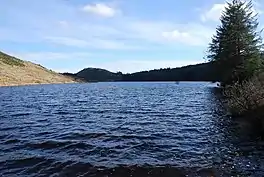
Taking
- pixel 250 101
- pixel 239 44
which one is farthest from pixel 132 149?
pixel 239 44

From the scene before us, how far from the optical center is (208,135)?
22297 millimetres

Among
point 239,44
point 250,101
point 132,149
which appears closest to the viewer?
point 132,149

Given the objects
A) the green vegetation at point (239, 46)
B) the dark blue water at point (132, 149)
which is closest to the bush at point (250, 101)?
the dark blue water at point (132, 149)

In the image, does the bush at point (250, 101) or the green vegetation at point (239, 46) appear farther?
the green vegetation at point (239, 46)

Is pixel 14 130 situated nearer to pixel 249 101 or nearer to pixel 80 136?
pixel 80 136

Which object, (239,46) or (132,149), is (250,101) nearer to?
(132,149)

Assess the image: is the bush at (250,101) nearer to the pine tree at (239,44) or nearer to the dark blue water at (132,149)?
the dark blue water at (132,149)

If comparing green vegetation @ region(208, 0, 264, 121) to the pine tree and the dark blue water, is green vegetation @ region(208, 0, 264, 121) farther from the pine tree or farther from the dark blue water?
the dark blue water

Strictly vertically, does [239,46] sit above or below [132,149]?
above

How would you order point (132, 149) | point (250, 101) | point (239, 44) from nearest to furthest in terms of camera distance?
point (132, 149)
point (250, 101)
point (239, 44)

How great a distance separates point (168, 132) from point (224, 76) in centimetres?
3949

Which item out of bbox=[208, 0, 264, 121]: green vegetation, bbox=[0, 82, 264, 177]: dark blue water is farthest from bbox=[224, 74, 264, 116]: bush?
bbox=[208, 0, 264, 121]: green vegetation

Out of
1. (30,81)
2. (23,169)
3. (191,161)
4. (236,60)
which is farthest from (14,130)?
(30,81)

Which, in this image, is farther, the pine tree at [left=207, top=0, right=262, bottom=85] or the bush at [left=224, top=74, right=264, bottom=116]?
the pine tree at [left=207, top=0, right=262, bottom=85]
